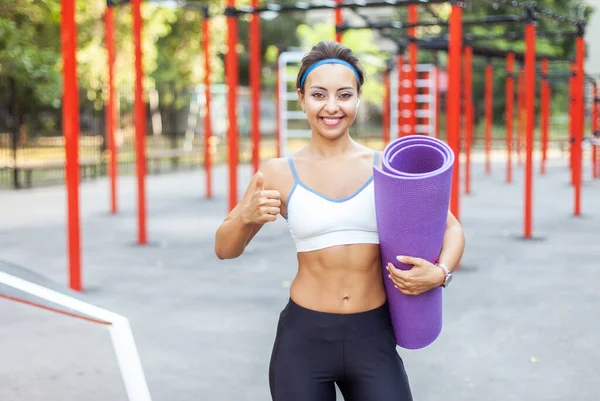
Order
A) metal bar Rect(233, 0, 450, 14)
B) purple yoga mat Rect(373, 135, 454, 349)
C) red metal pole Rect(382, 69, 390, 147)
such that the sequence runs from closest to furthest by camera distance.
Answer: purple yoga mat Rect(373, 135, 454, 349) → metal bar Rect(233, 0, 450, 14) → red metal pole Rect(382, 69, 390, 147)

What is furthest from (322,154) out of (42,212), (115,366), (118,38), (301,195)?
(118,38)

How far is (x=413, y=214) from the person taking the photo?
210 cm

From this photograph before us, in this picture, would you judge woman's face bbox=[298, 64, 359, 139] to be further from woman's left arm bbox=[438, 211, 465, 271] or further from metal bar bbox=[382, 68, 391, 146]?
metal bar bbox=[382, 68, 391, 146]

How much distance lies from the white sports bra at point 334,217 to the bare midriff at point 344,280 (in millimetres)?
24

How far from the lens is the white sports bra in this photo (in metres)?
2.27

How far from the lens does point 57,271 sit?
24.2 ft

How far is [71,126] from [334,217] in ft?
14.6

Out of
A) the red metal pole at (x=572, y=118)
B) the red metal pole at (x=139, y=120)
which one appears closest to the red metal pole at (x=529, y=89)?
the red metal pole at (x=572, y=118)

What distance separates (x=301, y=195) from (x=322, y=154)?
148 millimetres

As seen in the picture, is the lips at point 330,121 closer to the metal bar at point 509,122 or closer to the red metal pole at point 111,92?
the red metal pole at point 111,92

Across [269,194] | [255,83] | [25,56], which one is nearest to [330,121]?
[269,194]

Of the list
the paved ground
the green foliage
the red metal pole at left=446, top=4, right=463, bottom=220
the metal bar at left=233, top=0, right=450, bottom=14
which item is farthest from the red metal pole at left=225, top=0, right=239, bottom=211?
the green foliage

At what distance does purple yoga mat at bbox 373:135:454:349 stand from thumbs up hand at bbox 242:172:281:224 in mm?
261

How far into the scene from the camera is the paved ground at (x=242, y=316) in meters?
4.24
